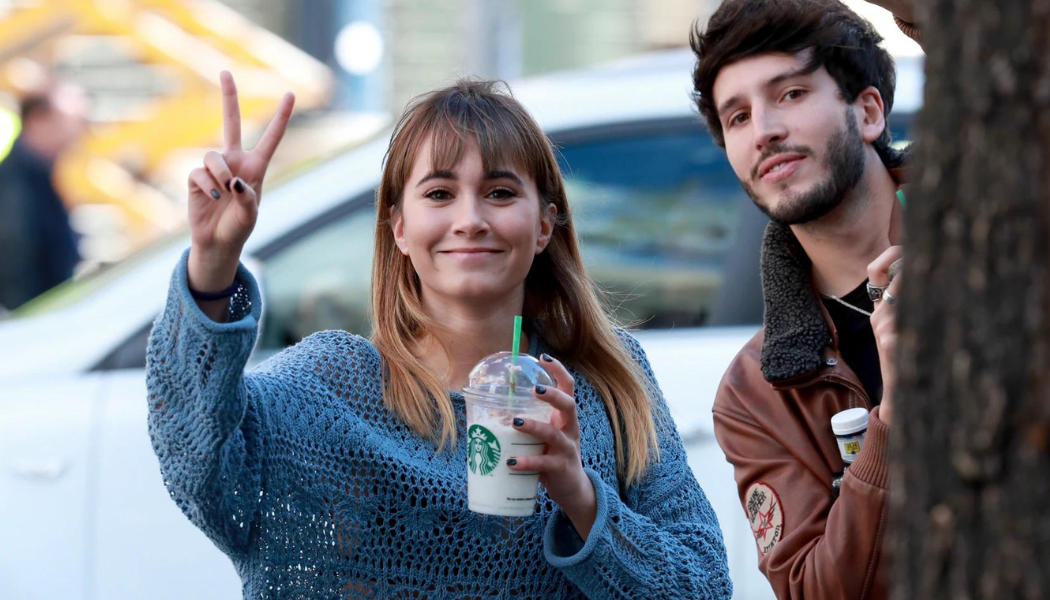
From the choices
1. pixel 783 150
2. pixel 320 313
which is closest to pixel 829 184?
pixel 783 150

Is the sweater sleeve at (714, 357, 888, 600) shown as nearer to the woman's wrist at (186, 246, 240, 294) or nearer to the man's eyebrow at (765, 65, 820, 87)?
the man's eyebrow at (765, 65, 820, 87)

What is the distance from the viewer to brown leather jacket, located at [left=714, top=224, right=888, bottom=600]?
238 cm

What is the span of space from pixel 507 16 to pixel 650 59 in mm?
3998

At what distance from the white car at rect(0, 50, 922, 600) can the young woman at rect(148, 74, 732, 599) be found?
121 centimetres

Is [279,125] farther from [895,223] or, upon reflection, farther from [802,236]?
[895,223]

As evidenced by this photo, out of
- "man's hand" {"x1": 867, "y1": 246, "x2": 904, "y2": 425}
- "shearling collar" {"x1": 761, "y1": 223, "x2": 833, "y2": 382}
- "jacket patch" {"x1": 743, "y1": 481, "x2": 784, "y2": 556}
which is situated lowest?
"jacket patch" {"x1": 743, "y1": 481, "x2": 784, "y2": 556}

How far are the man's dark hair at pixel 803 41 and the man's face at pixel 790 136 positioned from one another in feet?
0.07

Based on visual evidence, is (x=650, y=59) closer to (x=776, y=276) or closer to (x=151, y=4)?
(x=776, y=276)

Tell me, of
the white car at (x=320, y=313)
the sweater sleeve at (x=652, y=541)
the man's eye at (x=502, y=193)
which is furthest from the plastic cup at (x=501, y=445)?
the white car at (x=320, y=313)

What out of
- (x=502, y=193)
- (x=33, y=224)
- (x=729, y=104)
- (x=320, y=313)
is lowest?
(x=33, y=224)

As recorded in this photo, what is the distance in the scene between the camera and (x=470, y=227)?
7.97ft

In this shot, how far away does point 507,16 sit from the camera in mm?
8703

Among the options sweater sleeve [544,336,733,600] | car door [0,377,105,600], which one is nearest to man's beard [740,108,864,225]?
sweater sleeve [544,336,733,600]

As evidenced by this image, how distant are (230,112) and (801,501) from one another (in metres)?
1.18
